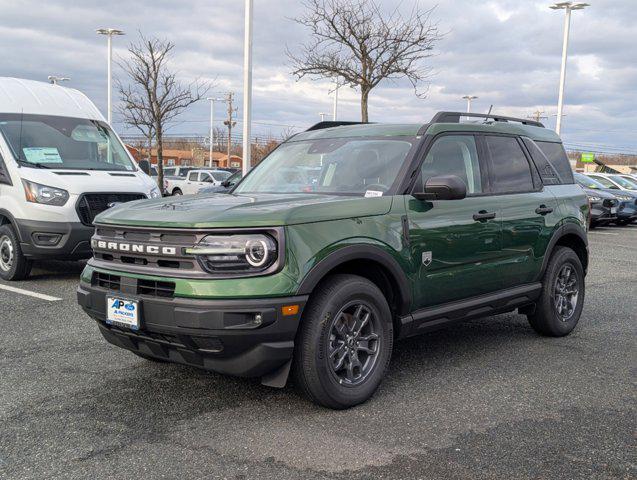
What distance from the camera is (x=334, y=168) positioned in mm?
4836

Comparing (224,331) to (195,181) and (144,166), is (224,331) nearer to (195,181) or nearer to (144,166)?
(144,166)

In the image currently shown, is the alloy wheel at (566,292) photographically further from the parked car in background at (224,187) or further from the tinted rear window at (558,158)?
the parked car in background at (224,187)

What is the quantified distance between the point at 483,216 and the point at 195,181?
24544 mm

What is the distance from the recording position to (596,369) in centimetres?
499

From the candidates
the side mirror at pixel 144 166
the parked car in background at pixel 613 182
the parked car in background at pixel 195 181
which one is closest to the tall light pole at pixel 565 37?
the parked car in background at pixel 613 182

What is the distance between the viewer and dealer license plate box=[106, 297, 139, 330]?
379 cm

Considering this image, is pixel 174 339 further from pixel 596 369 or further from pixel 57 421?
pixel 596 369

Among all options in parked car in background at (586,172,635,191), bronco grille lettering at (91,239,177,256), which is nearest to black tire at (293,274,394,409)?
bronco grille lettering at (91,239,177,256)

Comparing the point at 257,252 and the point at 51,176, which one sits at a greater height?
the point at 51,176

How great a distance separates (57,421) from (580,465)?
2840mm

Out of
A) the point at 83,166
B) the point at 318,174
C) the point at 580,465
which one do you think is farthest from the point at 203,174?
the point at 580,465

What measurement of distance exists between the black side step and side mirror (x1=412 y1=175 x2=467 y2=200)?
79 cm

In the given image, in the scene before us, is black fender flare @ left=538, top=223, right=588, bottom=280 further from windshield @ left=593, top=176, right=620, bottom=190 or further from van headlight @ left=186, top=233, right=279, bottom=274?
windshield @ left=593, top=176, right=620, bottom=190

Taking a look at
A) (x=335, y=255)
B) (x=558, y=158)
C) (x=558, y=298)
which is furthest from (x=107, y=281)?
(x=558, y=158)
